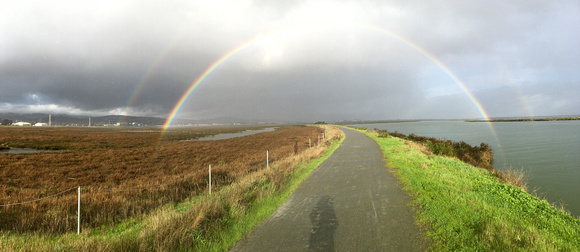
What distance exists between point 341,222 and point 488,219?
324cm

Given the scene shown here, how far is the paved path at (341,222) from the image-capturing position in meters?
4.98

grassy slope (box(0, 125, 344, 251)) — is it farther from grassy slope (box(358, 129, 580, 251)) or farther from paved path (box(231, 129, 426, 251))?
grassy slope (box(358, 129, 580, 251))

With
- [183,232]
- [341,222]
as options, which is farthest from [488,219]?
[183,232]

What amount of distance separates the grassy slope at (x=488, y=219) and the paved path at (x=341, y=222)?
0.55 metres

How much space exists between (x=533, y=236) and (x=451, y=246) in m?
1.53

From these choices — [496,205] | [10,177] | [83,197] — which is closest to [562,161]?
[496,205]

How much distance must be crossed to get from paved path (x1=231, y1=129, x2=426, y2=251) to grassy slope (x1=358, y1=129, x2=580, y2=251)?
55cm

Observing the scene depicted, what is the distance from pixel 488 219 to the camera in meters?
5.44

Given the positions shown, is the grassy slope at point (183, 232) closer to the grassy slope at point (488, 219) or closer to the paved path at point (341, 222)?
the paved path at point (341, 222)

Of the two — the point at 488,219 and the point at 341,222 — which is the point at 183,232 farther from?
the point at 488,219

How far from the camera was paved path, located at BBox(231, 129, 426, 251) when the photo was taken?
4.98 metres

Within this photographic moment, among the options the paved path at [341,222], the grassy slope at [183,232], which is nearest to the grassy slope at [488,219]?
the paved path at [341,222]

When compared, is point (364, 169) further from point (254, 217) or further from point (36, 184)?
point (36, 184)

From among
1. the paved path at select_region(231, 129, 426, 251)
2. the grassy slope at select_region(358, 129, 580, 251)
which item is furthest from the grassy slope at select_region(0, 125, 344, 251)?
the grassy slope at select_region(358, 129, 580, 251)
